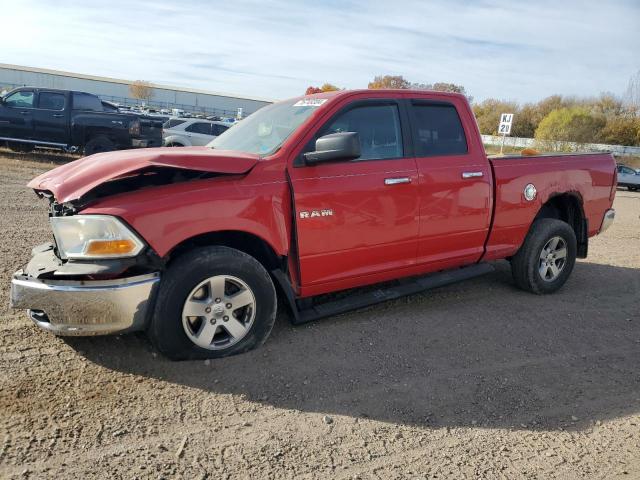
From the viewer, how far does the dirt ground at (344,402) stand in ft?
8.68

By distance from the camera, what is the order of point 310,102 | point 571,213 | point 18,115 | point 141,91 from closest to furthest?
point 310,102 → point 571,213 → point 18,115 → point 141,91

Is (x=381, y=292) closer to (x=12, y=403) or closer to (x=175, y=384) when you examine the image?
(x=175, y=384)

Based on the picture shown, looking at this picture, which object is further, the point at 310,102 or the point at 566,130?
the point at 566,130

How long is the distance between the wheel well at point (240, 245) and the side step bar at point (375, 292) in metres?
0.13

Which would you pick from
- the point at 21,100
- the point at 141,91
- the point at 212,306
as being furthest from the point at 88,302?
the point at 141,91

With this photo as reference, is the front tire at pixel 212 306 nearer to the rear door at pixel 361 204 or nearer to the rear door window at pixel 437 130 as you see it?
the rear door at pixel 361 204

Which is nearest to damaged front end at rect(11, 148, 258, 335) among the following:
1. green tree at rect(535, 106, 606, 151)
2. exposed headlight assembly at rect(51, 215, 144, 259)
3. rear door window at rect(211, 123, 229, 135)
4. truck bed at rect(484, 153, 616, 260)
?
exposed headlight assembly at rect(51, 215, 144, 259)

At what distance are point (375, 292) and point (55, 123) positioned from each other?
1287 centimetres

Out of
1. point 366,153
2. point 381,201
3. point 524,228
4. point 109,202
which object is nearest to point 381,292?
point 381,201

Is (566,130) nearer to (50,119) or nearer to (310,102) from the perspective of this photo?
(50,119)

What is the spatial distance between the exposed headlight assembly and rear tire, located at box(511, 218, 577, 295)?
3872 mm

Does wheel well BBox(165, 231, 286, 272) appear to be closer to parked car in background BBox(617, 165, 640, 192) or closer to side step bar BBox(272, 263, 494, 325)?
side step bar BBox(272, 263, 494, 325)

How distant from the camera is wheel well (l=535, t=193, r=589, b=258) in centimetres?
568

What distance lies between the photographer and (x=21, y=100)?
1406cm
